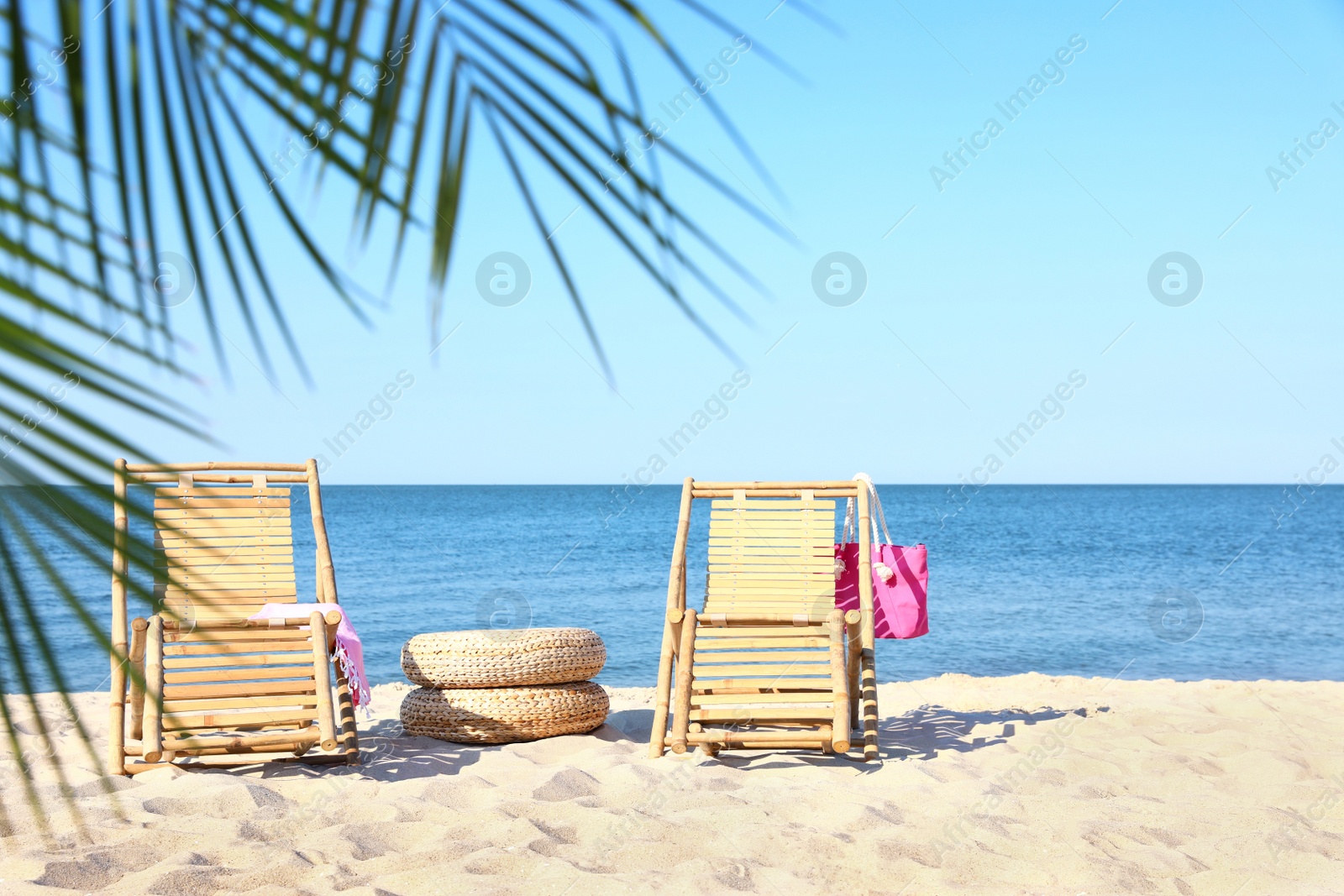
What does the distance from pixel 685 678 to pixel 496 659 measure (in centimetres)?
92

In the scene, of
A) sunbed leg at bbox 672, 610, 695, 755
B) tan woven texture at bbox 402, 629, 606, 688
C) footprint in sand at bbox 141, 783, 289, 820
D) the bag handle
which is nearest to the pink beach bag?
the bag handle

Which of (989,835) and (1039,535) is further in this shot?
(1039,535)

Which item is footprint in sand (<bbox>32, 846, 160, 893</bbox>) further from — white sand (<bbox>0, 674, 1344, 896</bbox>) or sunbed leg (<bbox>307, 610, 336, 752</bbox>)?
sunbed leg (<bbox>307, 610, 336, 752</bbox>)

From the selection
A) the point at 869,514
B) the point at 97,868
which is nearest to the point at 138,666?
the point at 97,868

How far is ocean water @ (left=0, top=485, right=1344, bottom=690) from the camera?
32.2 ft

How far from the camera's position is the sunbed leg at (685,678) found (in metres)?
4.71

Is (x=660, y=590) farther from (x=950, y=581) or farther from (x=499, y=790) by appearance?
(x=499, y=790)

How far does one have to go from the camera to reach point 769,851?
3402 millimetres

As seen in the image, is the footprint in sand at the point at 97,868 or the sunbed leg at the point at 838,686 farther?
the sunbed leg at the point at 838,686

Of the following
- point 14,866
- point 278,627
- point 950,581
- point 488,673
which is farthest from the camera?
point 950,581

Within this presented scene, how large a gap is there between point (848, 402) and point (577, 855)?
2.51m

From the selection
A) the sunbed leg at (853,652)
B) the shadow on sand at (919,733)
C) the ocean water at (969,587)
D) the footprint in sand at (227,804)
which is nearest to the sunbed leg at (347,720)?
the footprint in sand at (227,804)

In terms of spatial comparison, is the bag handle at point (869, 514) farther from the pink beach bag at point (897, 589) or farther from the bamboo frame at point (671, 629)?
the bamboo frame at point (671, 629)

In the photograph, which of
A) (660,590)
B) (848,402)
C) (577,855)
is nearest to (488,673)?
(577,855)
